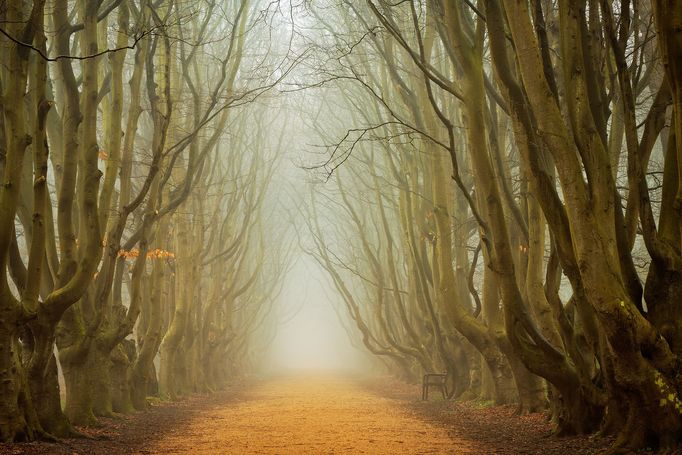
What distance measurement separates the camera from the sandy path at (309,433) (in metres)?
8.01

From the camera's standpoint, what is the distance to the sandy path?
801cm

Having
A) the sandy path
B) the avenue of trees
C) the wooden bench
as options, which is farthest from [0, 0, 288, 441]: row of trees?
the wooden bench

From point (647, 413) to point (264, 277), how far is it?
102ft

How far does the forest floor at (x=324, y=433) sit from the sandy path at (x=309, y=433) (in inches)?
0.4

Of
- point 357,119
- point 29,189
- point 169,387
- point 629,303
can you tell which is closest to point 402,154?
point 357,119

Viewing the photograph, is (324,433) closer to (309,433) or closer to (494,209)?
(309,433)

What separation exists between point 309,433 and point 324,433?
0.20 meters

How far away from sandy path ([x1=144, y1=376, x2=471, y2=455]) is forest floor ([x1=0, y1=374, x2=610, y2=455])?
1cm

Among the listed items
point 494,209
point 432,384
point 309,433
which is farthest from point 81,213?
point 432,384

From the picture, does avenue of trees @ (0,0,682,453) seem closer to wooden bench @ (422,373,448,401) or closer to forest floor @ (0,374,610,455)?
forest floor @ (0,374,610,455)

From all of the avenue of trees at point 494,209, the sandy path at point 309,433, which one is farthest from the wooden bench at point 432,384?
the sandy path at point 309,433

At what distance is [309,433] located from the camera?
963 centimetres

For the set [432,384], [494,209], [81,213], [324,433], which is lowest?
[324,433]


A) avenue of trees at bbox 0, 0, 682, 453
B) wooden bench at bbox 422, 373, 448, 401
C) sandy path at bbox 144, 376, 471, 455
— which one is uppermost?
avenue of trees at bbox 0, 0, 682, 453
